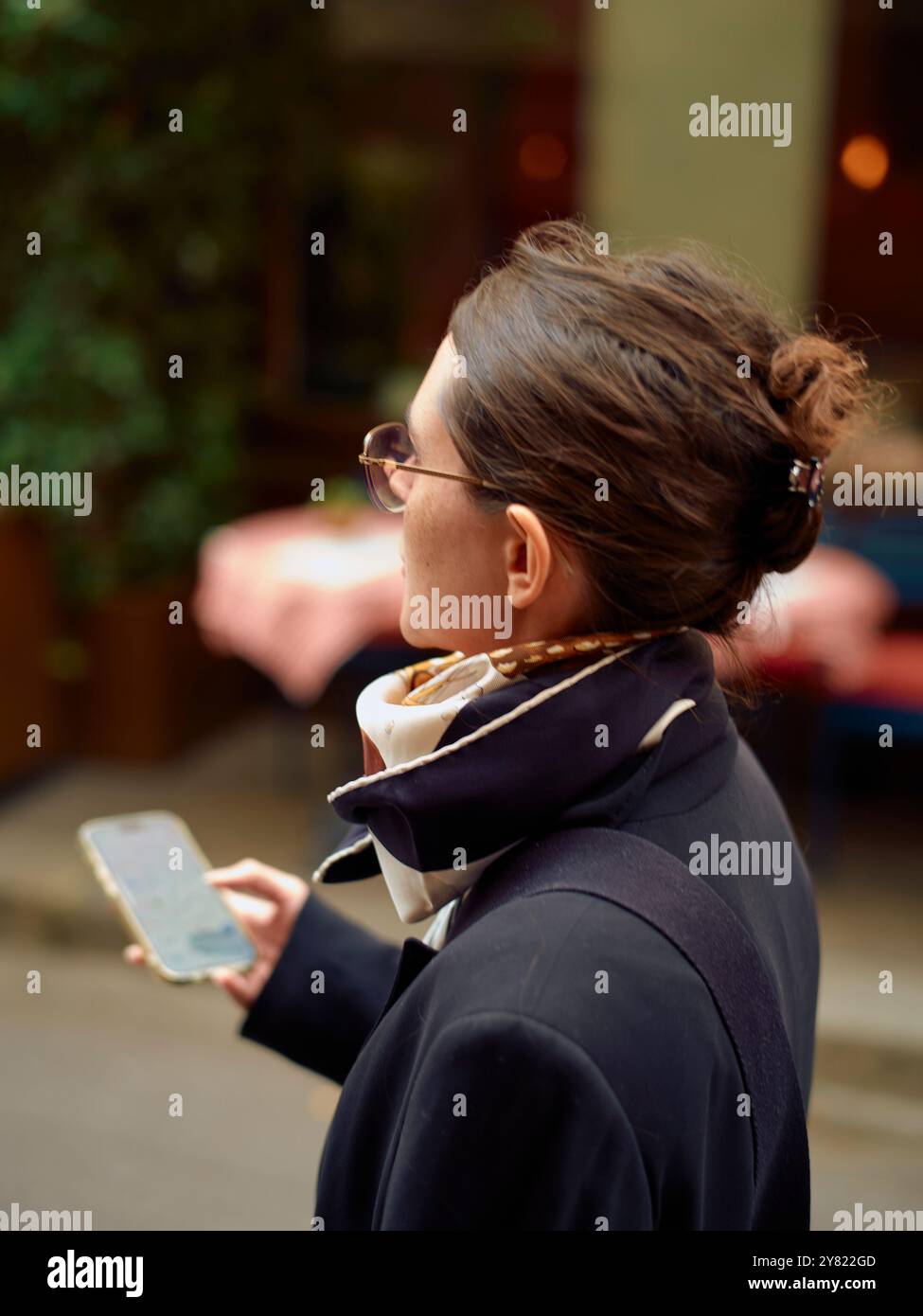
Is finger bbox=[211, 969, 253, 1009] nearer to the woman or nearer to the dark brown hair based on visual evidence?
the woman

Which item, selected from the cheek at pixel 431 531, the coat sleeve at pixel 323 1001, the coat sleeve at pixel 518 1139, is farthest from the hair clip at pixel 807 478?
the coat sleeve at pixel 323 1001

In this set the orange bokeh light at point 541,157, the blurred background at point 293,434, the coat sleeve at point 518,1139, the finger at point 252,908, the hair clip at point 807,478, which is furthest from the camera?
the orange bokeh light at point 541,157

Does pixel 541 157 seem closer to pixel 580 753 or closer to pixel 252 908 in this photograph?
pixel 252 908

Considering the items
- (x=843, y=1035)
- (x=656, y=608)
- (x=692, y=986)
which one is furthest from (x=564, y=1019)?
(x=843, y=1035)

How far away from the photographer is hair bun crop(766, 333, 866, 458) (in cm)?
120

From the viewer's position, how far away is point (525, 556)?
119 centimetres

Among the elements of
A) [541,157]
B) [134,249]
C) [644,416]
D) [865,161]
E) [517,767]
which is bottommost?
[517,767]

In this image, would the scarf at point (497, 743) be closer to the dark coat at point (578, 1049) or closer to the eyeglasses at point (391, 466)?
the dark coat at point (578, 1049)

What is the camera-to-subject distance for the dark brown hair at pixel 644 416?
1.13 meters

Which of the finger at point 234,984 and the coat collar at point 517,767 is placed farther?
the finger at point 234,984

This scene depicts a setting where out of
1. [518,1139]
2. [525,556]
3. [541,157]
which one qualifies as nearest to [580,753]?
[525,556]

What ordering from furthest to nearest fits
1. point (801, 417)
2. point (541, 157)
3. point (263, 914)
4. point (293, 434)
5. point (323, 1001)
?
point (293, 434)
point (541, 157)
point (263, 914)
point (323, 1001)
point (801, 417)

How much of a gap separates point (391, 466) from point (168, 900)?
694 millimetres
